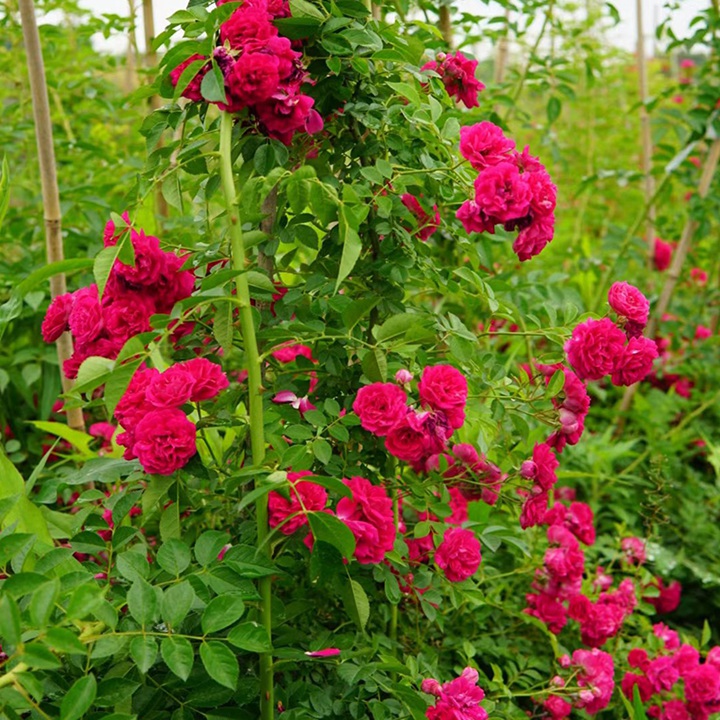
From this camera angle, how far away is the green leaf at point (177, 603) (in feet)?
3.08

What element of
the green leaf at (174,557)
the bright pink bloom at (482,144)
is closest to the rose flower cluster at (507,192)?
the bright pink bloom at (482,144)

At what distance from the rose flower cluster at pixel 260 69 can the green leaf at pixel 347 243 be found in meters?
0.18

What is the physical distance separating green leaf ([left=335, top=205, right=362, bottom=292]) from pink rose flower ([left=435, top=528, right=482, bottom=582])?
20.0 inches

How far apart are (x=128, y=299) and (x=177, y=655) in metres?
0.50

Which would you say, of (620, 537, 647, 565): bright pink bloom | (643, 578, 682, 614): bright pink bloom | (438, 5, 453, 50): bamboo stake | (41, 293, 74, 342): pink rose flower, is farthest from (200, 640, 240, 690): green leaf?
(438, 5, 453, 50): bamboo stake

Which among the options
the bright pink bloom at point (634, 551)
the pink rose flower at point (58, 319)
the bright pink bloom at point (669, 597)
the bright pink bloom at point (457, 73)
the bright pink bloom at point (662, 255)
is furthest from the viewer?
the bright pink bloom at point (662, 255)

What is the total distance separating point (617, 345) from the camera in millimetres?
1189

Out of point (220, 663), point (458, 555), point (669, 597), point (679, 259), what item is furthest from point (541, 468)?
point (679, 259)

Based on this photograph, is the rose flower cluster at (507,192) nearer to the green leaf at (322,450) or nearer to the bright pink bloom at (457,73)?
the bright pink bloom at (457,73)

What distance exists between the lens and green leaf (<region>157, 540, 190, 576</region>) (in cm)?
105

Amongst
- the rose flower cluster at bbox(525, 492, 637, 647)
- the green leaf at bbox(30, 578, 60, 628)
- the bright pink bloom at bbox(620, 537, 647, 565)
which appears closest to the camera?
the green leaf at bbox(30, 578, 60, 628)

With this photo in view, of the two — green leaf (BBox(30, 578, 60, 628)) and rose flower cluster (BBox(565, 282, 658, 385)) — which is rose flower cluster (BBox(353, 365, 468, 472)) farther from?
green leaf (BBox(30, 578, 60, 628))

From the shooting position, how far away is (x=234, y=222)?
110cm

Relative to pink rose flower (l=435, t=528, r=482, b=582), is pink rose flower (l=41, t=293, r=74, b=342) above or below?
above
